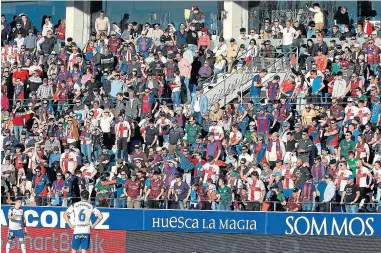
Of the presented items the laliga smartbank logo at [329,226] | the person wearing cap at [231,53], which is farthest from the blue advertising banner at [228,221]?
the person wearing cap at [231,53]

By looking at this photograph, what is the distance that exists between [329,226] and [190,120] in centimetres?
502

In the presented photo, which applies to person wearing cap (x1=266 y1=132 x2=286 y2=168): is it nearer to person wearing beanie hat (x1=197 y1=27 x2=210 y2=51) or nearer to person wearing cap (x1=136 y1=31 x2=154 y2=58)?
person wearing beanie hat (x1=197 y1=27 x2=210 y2=51)

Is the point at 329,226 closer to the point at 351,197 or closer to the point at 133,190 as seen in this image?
the point at 351,197

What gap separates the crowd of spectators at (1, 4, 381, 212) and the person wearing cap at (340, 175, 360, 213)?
2cm

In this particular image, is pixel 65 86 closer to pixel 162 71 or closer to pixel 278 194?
pixel 162 71

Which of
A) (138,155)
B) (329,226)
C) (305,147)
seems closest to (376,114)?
(305,147)

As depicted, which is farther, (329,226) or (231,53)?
(231,53)

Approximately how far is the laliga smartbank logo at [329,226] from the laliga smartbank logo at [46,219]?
13.4ft

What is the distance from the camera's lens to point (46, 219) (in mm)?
27281

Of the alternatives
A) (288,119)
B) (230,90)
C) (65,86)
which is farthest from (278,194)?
(65,86)

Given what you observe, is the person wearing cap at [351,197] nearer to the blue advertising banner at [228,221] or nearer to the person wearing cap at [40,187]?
the blue advertising banner at [228,221]

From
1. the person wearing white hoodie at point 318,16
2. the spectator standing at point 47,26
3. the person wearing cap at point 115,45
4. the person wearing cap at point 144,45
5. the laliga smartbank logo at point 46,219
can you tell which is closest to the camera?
the laliga smartbank logo at point 46,219

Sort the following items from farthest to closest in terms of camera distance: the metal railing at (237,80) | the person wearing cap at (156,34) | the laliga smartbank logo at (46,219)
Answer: the person wearing cap at (156,34) < the metal railing at (237,80) < the laliga smartbank logo at (46,219)

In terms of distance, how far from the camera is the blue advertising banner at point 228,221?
25500mm
